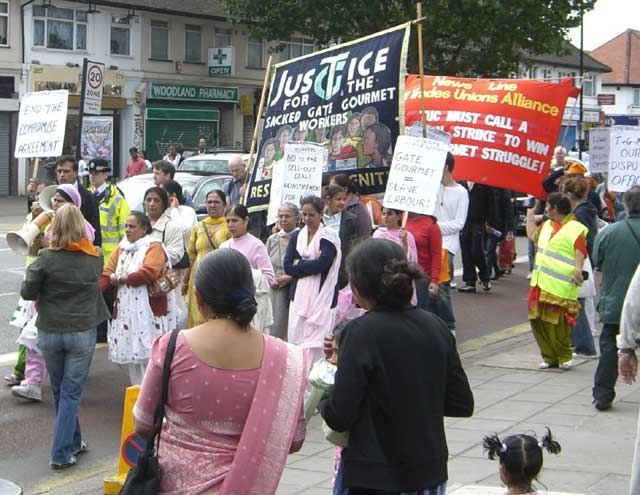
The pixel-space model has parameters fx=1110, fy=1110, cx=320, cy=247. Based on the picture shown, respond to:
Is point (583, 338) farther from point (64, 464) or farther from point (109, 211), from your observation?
point (64, 464)

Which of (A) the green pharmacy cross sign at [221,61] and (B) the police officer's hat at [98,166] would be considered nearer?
(B) the police officer's hat at [98,166]

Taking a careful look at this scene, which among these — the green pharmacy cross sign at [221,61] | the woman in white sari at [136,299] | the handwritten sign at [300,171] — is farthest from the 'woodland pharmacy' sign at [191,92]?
the woman in white sari at [136,299]

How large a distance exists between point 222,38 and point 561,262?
3592 centimetres

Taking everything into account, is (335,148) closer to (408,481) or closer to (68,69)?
(408,481)

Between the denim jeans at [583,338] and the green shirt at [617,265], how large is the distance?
2444 mm

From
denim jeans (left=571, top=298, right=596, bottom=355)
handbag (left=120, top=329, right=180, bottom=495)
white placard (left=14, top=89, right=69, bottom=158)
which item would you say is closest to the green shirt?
denim jeans (left=571, top=298, right=596, bottom=355)

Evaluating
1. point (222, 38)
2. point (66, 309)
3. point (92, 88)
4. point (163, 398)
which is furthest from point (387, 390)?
point (222, 38)

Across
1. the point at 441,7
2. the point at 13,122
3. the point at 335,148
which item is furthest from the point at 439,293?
the point at 13,122

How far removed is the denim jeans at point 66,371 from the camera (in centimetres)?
705

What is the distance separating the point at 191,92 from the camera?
42188 mm

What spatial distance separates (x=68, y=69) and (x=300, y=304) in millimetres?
30789

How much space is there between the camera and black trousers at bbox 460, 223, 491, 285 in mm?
14953

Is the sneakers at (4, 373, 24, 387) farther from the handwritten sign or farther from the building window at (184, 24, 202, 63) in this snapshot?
the building window at (184, 24, 202, 63)

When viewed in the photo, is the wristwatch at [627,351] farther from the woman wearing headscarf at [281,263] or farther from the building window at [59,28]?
the building window at [59,28]
